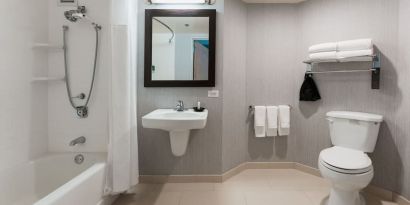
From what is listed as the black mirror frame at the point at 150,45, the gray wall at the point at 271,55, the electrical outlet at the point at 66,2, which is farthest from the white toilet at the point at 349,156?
the electrical outlet at the point at 66,2

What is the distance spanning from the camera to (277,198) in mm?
2223

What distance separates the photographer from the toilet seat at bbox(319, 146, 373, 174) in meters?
1.74

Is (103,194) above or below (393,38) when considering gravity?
below

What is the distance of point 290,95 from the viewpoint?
2.94 meters

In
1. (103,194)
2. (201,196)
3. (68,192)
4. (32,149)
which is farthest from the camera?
(201,196)

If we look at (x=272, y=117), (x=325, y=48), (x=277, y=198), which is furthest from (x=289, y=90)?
(x=277, y=198)

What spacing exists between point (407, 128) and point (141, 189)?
262cm

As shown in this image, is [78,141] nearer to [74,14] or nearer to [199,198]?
[74,14]

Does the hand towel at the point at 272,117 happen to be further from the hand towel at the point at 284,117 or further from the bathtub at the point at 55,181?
the bathtub at the point at 55,181

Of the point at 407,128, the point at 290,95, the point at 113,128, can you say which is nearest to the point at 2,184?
the point at 113,128

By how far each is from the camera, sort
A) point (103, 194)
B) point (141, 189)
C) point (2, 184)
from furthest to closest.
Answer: point (141, 189) < point (103, 194) < point (2, 184)

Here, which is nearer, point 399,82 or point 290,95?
point 399,82

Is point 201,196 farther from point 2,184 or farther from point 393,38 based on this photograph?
point 393,38

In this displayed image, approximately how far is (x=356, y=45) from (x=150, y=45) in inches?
81.5
